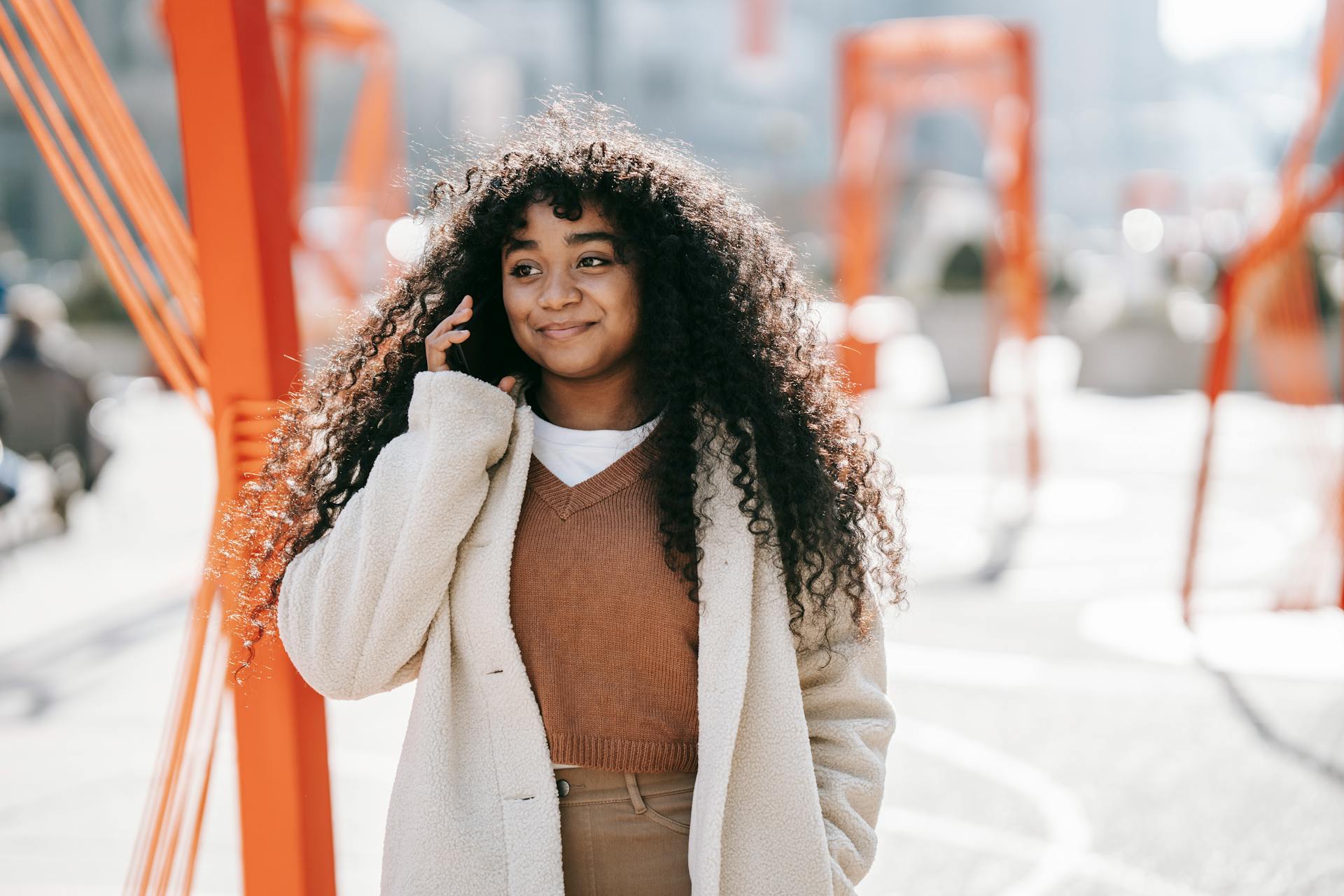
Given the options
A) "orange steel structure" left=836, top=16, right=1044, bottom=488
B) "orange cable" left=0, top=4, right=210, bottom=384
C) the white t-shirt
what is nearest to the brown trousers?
the white t-shirt

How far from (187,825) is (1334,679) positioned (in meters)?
4.45

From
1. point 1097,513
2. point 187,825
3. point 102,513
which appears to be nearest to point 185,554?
point 102,513

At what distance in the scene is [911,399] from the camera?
16891mm

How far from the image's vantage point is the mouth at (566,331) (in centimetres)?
213

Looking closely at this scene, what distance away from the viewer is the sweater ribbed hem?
2.04 meters

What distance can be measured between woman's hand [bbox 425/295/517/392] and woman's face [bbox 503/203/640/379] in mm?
66

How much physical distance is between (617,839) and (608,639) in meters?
0.30

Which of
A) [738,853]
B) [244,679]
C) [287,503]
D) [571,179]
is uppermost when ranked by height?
[571,179]

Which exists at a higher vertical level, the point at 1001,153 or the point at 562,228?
the point at 1001,153

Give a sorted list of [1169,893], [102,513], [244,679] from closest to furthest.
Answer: [244,679] → [1169,893] → [102,513]

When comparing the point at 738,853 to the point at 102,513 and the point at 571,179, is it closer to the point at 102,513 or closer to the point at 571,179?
the point at 571,179

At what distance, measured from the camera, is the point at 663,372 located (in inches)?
85.1

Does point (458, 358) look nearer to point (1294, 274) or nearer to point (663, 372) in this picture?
point (663, 372)

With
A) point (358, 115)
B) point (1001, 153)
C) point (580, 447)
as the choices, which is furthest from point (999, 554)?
point (358, 115)
